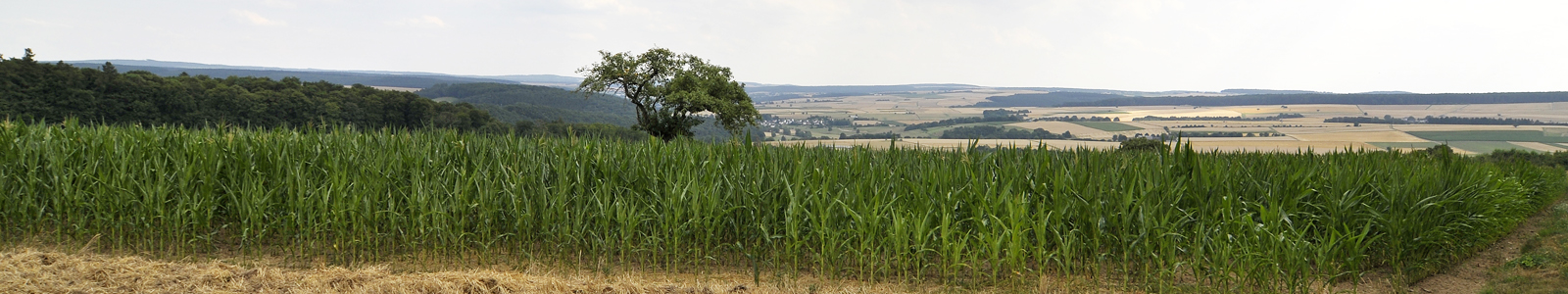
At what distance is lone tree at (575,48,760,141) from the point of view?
36.4 meters

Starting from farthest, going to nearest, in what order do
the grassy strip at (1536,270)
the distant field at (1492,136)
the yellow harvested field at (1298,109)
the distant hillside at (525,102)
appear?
the yellow harvested field at (1298,109) < the distant hillside at (525,102) < the distant field at (1492,136) < the grassy strip at (1536,270)

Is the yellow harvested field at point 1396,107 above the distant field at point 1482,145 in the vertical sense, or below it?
above

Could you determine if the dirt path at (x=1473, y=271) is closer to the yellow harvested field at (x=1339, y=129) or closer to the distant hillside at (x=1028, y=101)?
the yellow harvested field at (x=1339, y=129)

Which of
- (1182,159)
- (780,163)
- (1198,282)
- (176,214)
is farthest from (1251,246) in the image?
(176,214)

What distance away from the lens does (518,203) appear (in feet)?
20.0

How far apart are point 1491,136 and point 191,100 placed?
104809mm

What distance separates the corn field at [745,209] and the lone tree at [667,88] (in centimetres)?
2872

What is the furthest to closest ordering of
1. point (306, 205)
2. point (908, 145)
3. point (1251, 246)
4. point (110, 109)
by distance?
point (110, 109) → point (908, 145) → point (306, 205) → point (1251, 246)

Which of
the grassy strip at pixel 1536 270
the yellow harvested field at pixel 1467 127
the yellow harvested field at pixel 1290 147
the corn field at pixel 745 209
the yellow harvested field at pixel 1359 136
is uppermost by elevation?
the yellow harvested field at pixel 1290 147

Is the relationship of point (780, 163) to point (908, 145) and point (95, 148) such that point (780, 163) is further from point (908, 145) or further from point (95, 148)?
point (95, 148)

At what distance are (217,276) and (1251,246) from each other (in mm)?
6844

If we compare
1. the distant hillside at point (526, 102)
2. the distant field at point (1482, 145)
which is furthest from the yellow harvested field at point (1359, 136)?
the distant hillside at point (526, 102)

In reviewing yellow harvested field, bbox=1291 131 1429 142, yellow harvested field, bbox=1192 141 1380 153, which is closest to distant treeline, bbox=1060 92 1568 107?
yellow harvested field, bbox=1291 131 1429 142

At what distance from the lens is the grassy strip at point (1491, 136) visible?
235 ft
